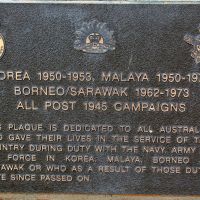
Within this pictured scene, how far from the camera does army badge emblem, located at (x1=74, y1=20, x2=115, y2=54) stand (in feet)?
9.26

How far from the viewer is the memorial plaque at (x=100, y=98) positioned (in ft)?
9.29

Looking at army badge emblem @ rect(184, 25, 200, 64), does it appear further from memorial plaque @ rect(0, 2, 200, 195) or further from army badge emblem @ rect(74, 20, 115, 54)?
army badge emblem @ rect(74, 20, 115, 54)

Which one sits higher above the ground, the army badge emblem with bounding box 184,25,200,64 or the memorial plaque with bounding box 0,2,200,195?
the army badge emblem with bounding box 184,25,200,64

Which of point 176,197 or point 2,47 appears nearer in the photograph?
point 2,47

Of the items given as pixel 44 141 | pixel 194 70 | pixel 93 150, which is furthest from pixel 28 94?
pixel 194 70

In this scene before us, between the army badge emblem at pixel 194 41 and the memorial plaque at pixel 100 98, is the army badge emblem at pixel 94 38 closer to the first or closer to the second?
the memorial plaque at pixel 100 98

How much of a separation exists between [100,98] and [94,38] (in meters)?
0.44

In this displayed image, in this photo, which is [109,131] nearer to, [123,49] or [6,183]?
[123,49]

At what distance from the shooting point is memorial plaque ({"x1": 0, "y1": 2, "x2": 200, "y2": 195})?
2.83 m

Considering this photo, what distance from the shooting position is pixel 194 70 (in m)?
2.86

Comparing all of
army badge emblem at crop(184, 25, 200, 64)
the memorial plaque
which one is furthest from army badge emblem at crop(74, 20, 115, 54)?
army badge emblem at crop(184, 25, 200, 64)

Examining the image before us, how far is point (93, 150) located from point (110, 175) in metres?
0.24

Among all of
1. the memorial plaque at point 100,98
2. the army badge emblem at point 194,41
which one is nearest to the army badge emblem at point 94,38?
the memorial plaque at point 100,98

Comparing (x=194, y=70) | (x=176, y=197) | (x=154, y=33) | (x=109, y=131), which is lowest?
(x=176, y=197)
